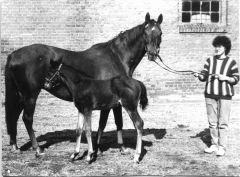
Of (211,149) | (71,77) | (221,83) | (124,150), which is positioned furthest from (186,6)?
(71,77)

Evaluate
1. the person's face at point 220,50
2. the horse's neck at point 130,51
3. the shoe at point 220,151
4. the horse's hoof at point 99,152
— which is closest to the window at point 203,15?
the horse's neck at point 130,51

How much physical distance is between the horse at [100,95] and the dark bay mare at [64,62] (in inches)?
11.2

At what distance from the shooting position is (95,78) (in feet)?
22.4

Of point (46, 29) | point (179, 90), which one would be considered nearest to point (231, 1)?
point (179, 90)

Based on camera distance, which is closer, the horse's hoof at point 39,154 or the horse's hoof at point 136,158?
the horse's hoof at point 136,158

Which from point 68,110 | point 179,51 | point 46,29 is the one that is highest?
point 46,29

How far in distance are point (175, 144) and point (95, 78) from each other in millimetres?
1951

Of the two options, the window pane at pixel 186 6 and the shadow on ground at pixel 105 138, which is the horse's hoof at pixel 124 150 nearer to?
the shadow on ground at pixel 105 138

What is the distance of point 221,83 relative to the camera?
21.6 feet

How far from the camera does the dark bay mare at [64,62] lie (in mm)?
6797

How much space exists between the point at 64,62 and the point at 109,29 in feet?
20.3

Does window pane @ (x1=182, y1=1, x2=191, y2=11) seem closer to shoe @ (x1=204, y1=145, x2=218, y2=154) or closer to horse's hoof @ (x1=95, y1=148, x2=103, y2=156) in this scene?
shoe @ (x1=204, y1=145, x2=218, y2=154)

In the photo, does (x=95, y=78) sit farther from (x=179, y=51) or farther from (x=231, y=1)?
(x=231, y=1)

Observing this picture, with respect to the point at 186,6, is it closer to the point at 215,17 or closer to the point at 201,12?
the point at 201,12
